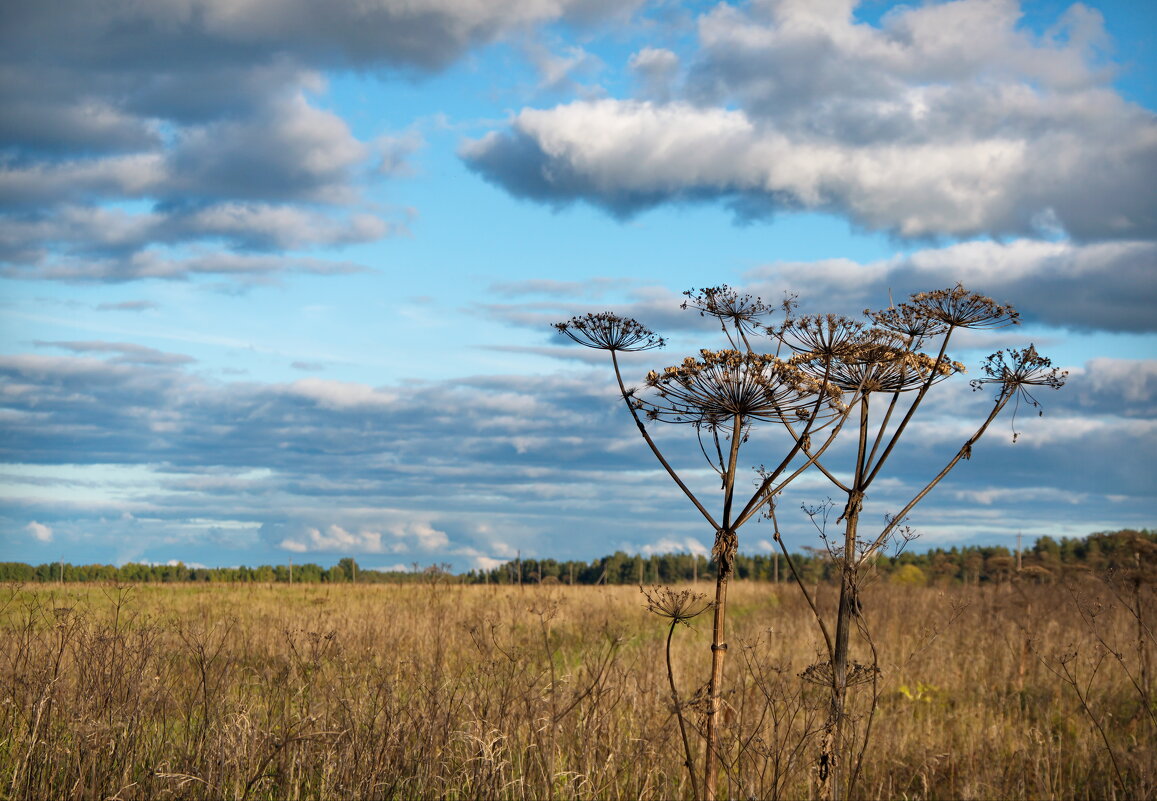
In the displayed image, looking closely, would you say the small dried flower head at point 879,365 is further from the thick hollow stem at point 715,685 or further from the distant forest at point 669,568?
the distant forest at point 669,568

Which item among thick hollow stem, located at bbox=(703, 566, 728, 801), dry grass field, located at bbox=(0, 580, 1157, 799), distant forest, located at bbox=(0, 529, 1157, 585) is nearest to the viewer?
thick hollow stem, located at bbox=(703, 566, 728, 801)

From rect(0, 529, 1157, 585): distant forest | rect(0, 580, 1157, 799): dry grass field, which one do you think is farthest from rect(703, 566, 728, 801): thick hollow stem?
rect(0, 529, 1157, 585): distant forest

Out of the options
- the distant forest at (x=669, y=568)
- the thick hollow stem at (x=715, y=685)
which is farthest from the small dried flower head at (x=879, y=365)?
the distant forest at (x=669, y=568)

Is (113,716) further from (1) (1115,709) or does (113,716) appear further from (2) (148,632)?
(1) (1115,709)

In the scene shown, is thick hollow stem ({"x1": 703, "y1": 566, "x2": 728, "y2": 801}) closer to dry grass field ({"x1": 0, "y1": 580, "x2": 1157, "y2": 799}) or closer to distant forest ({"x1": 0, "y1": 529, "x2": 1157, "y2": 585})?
dry grass field ({"x1": 0, "y1": 580, "x2": 1157, "y2": 799})

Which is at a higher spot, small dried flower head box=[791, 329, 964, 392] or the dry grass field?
small dried flower head box=[791, 329, 964, 392]

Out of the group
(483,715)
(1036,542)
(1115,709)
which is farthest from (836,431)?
(1036,542)

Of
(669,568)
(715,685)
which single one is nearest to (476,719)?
(715,685)

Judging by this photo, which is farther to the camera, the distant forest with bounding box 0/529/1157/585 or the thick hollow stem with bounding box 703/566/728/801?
the distant forest with bounding box 0/529/1157/585

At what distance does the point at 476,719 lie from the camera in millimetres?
5109

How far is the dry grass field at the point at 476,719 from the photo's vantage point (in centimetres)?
515

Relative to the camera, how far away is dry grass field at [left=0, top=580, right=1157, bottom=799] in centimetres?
515

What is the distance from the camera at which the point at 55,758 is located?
5.27m

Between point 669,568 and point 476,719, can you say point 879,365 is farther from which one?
point 669,568
